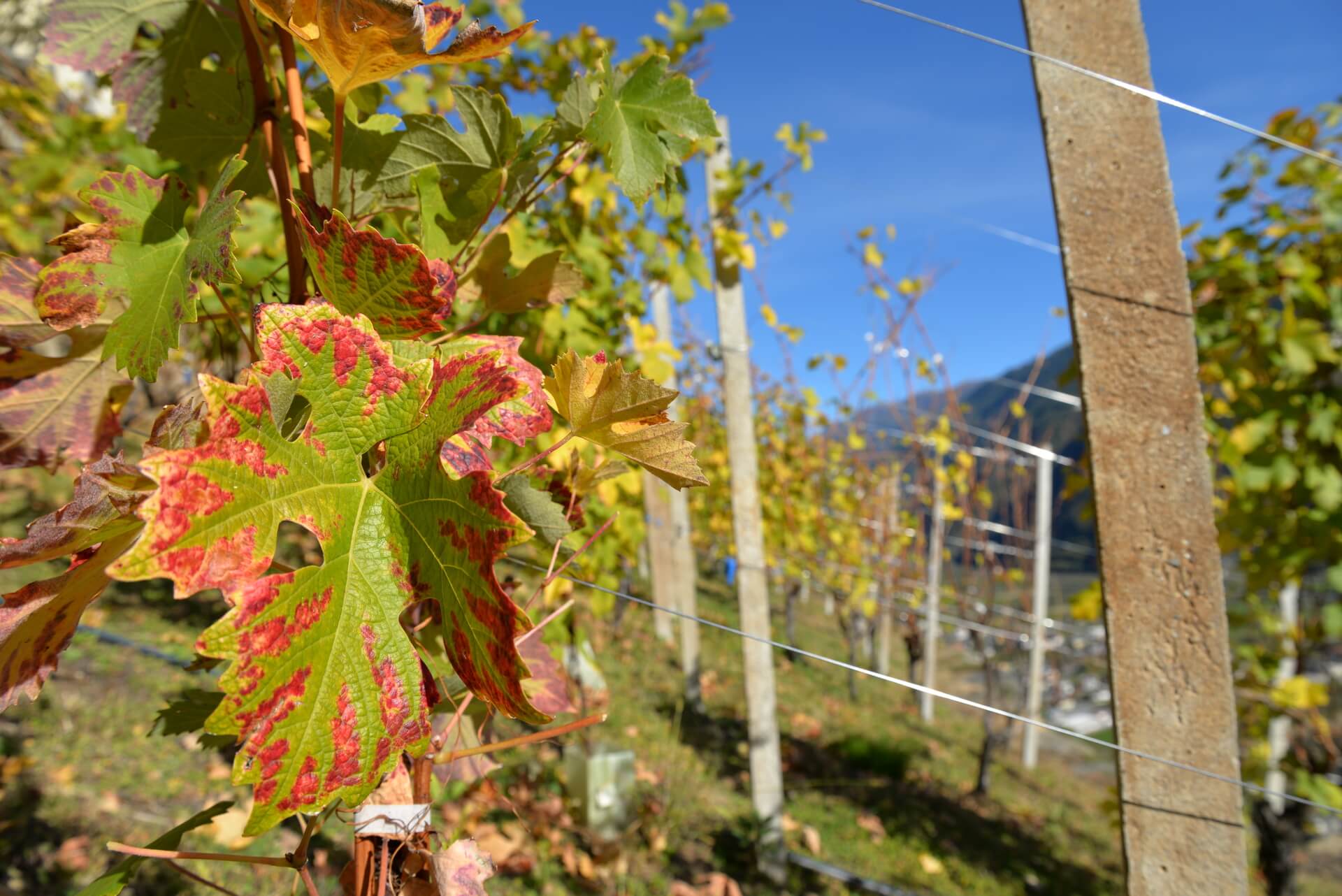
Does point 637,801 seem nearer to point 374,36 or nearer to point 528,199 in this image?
point 528,199

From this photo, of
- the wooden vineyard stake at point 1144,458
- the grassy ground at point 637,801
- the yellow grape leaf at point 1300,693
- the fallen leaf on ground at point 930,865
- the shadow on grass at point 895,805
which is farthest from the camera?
the shadow on grass at point 895,805

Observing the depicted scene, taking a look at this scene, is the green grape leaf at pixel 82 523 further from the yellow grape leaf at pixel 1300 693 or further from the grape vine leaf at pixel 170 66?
the yellow grape leaf at pixel 1300 693

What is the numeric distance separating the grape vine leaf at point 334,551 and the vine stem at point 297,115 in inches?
8.9

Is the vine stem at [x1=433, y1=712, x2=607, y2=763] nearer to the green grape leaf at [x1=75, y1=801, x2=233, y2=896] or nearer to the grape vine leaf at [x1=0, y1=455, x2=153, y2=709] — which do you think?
the green grape leaf at [x1=75, y1=801, x2=233, y2=896]

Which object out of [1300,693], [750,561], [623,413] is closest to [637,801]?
[750,561]

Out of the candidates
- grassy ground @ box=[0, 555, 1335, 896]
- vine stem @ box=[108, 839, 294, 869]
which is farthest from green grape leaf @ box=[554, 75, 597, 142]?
grassy ground @ box=[0, 555, 1335, 896]


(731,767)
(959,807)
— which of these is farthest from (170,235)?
(959,807)

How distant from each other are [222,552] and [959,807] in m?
5.53

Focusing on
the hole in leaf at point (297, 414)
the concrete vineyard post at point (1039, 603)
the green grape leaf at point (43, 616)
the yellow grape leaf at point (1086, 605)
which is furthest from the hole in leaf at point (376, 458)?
the concrete vineyard post at point (1039, 603)

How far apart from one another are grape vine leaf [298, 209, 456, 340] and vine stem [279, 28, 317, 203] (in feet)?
0.41

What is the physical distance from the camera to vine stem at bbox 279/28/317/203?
2.01ft

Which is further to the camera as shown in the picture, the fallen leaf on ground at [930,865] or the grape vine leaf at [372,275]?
the fallen leaf on ground at [930,865]

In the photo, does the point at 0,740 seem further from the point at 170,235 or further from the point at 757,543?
the point at 170,235

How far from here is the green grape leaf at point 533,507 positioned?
2.00 feet
